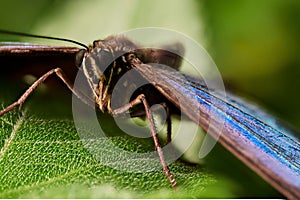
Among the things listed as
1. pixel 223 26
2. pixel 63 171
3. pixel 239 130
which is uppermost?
pixel 223 26

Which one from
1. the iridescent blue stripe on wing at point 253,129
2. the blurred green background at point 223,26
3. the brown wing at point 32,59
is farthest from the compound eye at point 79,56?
the blurred green background at point 223,26

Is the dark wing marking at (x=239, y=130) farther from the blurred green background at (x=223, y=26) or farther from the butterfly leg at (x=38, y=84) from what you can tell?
the blurred green background at (x=223, y=26)

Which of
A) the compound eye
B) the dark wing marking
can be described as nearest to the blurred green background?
the dark wing marking

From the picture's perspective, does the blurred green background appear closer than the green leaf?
No

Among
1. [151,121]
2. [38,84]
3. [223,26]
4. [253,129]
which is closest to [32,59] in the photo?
[38,84]

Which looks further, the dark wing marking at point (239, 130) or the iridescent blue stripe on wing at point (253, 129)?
the iridescent blue stripe on wing at point (253, 129)

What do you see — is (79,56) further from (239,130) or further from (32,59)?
(239,130)

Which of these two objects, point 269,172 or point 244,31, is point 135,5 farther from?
point 269,172

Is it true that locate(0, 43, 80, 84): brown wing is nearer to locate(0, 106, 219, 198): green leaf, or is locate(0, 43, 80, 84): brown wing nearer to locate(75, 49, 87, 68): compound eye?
locate(75, 49, 87, 68): compound eye

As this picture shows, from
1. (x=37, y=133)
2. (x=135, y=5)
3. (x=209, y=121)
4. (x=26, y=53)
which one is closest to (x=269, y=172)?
(x=209, y=121)
